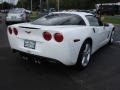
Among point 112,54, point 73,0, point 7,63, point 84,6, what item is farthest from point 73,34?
point 73,0

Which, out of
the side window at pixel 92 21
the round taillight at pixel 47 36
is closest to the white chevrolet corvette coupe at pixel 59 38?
the round taillight at pixel 47 36

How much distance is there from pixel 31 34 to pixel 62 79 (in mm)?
1231

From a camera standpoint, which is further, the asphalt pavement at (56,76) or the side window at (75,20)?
the side window at (75,20)

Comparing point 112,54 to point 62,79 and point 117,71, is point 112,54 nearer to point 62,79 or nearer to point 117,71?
point 117,71

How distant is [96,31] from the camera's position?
7.79 m

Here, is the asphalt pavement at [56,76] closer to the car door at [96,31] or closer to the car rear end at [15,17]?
the car door at [96,31]

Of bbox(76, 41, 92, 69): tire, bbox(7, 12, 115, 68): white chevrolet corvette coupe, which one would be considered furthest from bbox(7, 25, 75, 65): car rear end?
bbox(76, 41, 92, 69): tire

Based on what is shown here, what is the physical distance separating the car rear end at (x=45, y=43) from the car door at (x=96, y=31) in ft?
5.32

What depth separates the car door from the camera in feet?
Answer: 25.2

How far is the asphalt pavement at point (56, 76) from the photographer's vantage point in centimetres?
565

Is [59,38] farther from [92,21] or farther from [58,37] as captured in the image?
[92,21]

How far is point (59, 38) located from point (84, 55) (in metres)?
1.14

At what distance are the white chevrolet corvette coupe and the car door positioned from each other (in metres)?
0.09

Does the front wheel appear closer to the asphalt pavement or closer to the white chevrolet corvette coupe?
the white chevrolet corvette coupe
